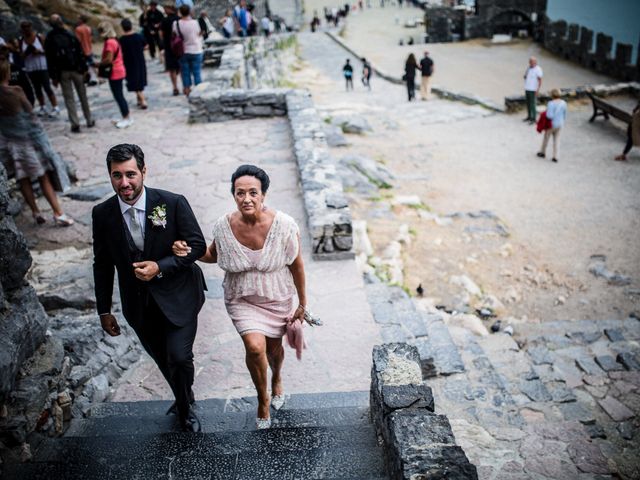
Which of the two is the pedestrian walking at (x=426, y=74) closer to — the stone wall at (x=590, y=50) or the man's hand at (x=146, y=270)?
the stone wall at (x=590, y=50)

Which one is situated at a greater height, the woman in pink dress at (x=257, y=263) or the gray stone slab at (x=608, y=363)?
the woman in pink dress at (x=257, y=263)

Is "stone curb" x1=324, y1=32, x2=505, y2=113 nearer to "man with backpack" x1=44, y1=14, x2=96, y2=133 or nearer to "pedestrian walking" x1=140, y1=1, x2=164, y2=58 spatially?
"pedestrian walking" x1=140, y1=1, x2=164, y2=58

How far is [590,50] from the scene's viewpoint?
25328 mm

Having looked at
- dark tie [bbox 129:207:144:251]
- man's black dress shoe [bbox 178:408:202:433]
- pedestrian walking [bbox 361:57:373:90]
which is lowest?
pedestrian walking [bbox 361:57:373:90]

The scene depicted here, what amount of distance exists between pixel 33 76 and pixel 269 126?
15.9ft

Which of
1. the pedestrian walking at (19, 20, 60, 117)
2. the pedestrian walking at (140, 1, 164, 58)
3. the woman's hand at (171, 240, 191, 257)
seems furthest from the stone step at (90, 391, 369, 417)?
the pedestrian walking at (140, 1, 164, 58)

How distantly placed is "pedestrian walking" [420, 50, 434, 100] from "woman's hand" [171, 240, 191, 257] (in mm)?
18711

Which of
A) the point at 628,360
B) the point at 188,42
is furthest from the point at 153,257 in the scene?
the point at 188,42

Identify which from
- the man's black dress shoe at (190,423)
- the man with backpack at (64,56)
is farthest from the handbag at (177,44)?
the man's black dress shoe at (190,423)

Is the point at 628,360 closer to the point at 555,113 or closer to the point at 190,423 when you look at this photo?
the point at 190,423

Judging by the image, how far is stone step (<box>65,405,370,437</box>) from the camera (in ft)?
10.8

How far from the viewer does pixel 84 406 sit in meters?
3.55

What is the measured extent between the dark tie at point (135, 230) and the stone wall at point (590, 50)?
23.8 metres

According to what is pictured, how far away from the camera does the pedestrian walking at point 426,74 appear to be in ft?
65.4
